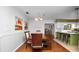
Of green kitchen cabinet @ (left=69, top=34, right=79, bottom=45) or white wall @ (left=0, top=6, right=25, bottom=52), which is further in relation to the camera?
green kitchen cabinet @ (left=69, top=34, right=79, bottom=45)

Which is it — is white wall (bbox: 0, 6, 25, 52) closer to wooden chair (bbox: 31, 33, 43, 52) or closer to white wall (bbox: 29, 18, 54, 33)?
wooden chair (bbox: 31, 33, 43, 52)

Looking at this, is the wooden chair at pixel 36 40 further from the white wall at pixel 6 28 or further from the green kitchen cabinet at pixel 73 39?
the green kitchen cabinet at pixel 73 39

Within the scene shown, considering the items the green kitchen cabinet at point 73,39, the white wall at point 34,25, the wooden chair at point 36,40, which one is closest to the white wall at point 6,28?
the wooden chair at point 36,40

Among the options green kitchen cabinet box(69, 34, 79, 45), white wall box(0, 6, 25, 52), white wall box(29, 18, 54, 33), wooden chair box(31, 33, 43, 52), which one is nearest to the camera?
white wall box(0, 6, 25, 52)

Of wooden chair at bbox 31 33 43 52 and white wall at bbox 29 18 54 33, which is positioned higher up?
white wall at bbox 29 18 54 33

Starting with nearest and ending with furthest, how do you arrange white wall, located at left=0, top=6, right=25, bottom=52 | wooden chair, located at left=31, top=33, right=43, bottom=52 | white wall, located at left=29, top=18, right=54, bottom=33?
white wall, located at left=0, top=6, right=25, bottom=52 < wooden chair, located at left=31, top=33, right=43, bottom=52 < white wall, located at left=29, top=18, right=54, bottom=33

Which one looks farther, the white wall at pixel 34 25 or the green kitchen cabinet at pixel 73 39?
the white wall at pixel 34 25

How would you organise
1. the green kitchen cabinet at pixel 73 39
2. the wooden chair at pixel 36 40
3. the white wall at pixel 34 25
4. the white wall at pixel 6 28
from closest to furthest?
the white wall at pixel 6 28 < the wooden chair at pixel 36 40 < the green kitchen cabinet at pixel 73 39 < the white wall at pixel 34 25

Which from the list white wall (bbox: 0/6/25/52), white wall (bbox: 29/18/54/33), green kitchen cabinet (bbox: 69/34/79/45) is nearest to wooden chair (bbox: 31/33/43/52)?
white wall (bbox: 0/6/25/52)
